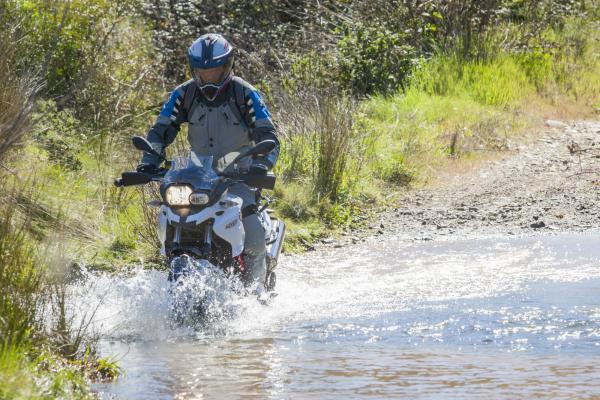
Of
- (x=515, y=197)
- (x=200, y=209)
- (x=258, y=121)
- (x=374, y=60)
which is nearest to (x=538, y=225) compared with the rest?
(x=515, y=197)

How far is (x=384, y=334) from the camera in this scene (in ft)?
23.4

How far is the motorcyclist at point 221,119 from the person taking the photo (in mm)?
7473

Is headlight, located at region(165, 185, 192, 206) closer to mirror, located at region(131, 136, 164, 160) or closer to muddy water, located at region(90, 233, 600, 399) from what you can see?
mirror, located at region(131, 136, 164, 160)

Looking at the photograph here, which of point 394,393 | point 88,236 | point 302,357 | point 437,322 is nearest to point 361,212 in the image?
point 88,236

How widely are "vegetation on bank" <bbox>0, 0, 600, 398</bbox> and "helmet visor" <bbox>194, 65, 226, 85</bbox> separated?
895 mm

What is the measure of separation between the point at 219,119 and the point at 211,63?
408 millimetres

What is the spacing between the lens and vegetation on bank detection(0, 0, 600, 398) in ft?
19.4

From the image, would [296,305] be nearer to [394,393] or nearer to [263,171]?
[263,171]

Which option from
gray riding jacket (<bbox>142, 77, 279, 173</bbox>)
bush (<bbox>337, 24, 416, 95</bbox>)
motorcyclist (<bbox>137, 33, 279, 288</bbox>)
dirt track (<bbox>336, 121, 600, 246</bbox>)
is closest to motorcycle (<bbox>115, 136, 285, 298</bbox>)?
motorcyclist (<bbox>137, 33, 279, 288</bbox>)

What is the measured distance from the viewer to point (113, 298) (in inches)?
314

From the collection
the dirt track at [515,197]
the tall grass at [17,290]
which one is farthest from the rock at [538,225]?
the tall grass at [17,290]

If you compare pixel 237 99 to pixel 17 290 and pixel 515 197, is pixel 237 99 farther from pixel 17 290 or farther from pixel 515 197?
pixel 515 197

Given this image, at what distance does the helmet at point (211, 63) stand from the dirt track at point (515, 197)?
4134 mm

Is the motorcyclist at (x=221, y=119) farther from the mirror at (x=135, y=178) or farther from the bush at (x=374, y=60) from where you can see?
the bush at (x=374, y=60)
